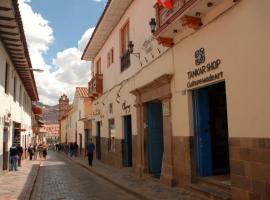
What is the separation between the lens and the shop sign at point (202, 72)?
793 centimetres

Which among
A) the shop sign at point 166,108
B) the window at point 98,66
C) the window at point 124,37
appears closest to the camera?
the shop sign at point 166,108

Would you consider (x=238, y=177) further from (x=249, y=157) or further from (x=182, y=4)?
(x=182, y=4)

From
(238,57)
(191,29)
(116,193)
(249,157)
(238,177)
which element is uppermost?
(191,29)

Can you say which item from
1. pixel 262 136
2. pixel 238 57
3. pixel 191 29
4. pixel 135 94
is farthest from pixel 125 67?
pixel 262 136

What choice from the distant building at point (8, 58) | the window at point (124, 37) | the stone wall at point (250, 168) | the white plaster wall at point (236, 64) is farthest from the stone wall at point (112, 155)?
the stone wall at point (250, 168)

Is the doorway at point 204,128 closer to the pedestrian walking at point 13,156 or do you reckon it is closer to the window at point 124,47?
the window at point 124,47

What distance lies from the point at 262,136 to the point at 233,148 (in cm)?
100

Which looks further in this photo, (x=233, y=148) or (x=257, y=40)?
(x=233, y=148)

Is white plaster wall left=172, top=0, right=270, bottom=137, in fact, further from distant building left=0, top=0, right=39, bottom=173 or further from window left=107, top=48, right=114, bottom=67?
window left=107, top=48, right=114, bottom=67

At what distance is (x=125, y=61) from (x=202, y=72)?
25.7 feet

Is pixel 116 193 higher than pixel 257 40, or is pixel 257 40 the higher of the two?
pixel 257 40

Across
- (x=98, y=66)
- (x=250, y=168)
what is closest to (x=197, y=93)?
(x=250, y=168)

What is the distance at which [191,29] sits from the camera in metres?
9.18

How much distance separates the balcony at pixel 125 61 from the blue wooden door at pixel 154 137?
10.8 ft
